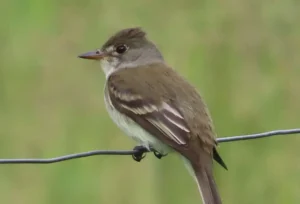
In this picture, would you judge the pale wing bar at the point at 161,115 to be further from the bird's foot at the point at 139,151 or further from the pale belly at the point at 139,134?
the bird's foot at the point at 139,151

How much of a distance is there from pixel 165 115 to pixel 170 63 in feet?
9.17

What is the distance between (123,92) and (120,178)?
166cm

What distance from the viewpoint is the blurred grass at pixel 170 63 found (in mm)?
8672

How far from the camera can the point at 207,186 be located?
264 inches

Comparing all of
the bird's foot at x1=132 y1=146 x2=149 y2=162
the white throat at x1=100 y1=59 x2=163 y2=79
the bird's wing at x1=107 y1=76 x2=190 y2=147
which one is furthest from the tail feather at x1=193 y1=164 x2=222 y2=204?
the white throat at x1=100 y1=59 x2=163 y2=79

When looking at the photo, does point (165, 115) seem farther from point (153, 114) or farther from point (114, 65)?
point (114, 65)

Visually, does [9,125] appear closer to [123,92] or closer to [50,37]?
[50,37]

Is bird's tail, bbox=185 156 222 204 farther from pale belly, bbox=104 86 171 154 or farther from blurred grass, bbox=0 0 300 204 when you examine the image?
blurred grass, bbox=0 0 300 204

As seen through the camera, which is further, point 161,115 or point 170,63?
point 170,63

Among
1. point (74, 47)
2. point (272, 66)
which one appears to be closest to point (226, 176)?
point (272, 66)

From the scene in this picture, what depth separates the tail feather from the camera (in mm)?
6648

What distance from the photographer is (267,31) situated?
32.2 ft

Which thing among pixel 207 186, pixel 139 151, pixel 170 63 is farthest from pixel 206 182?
pixel 170 63

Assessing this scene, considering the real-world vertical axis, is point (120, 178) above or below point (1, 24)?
below
